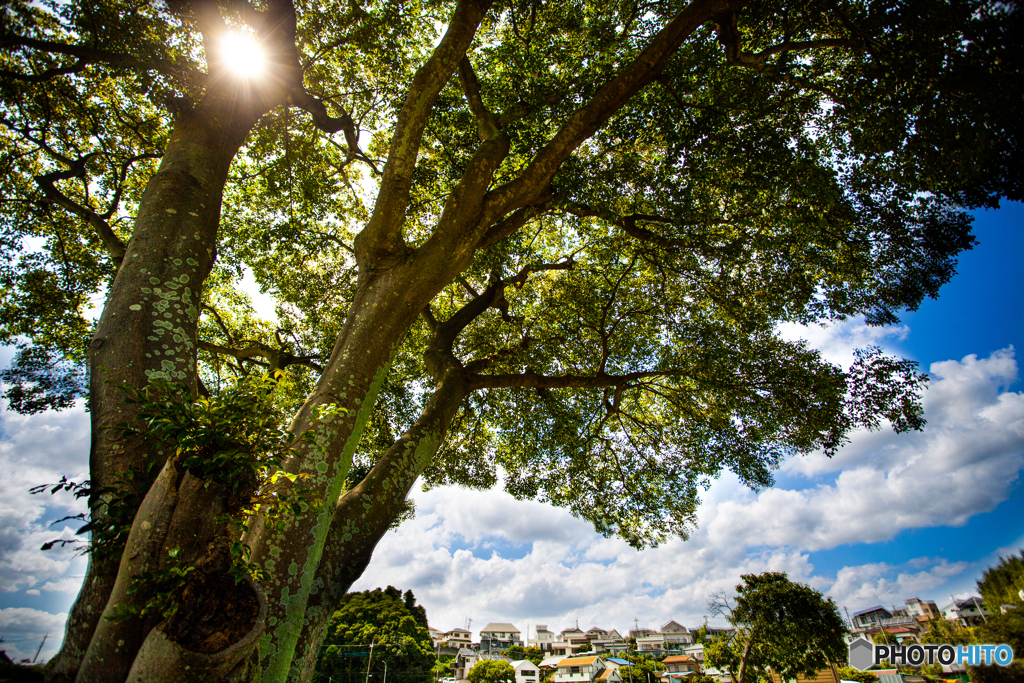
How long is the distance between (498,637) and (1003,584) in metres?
68.6

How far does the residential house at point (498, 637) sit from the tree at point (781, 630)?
181 feet

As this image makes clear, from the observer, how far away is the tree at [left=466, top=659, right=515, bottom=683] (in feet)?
83.0

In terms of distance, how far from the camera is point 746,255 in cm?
681

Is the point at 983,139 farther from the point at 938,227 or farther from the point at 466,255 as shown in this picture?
the point at 466,255

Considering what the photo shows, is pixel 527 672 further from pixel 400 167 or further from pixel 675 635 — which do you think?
pixel 675 635

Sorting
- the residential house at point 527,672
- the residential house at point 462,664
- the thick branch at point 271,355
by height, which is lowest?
the residential house at point 462,664

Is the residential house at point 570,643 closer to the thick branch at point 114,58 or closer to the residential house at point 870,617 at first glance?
the residential house at point 870,617

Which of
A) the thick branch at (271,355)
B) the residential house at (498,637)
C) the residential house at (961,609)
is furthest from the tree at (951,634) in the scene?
the residential house at (498,637)

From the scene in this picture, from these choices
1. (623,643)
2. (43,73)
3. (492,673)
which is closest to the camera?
(43,73)

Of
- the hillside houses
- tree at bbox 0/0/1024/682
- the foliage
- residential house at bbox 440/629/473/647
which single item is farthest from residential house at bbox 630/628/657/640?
tree at bbox 0/0/1024/682

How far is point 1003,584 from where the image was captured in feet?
60.1

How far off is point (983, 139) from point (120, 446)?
25.2 ft

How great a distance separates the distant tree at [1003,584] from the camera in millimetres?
17109

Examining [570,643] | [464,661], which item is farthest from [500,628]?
[464,661]
